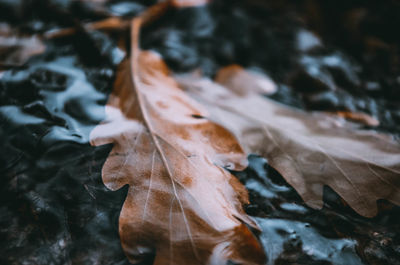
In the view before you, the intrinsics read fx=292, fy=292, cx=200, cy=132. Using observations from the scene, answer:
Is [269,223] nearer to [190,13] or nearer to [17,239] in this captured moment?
[17,239]

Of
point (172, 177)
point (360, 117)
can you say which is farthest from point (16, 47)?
point (360, 117)

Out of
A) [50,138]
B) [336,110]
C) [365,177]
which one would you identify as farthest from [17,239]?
[336,110]

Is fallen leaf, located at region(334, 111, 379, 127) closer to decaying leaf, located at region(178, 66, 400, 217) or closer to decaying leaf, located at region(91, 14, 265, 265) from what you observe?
decaying leaf, located at region(178, 66, 400, 217)

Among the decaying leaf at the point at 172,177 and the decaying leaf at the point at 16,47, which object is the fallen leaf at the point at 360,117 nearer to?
the decaying leaf at the point at 172,177

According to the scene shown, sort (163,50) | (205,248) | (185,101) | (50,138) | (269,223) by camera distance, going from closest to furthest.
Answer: (205,248)
(269,223)
(50,138)
(185,101)
(163,50)

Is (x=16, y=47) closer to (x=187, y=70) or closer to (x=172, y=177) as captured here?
(x=187, y=70)

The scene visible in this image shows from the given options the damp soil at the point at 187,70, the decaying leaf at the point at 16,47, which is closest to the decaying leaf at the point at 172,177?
the damp soil at the point at 187,70
